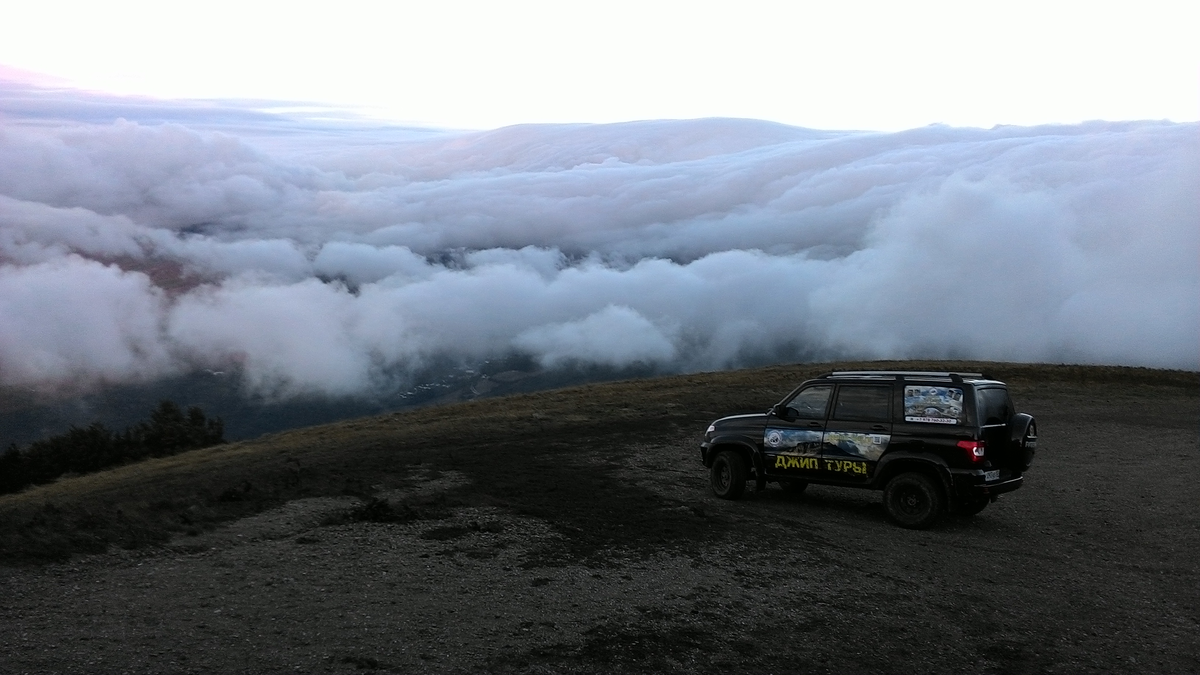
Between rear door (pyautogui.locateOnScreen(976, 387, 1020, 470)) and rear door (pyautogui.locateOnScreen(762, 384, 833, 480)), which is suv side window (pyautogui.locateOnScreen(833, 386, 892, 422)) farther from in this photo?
rear door (pyautogui.locateOnScreen(976, 387, 1020, 470))

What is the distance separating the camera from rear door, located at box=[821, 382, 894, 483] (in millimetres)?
13570

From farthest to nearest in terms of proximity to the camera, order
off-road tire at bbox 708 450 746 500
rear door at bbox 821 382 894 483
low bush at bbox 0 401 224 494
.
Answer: low bush at bbox 0 401 224 494 → off-road tire at bbox 708 450 746 500 → rear door at bbox 821 382 894 483

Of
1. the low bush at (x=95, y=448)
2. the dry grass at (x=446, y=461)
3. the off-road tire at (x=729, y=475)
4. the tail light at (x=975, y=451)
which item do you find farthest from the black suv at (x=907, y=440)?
the low bush at (x=95, y=448)

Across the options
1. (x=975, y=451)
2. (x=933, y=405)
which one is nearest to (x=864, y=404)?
(x=933, y=405)

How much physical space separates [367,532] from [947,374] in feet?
27.1

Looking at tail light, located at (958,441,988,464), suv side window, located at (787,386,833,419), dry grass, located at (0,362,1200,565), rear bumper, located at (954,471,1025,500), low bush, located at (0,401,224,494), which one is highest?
suv side window, located at (787,386,833,419)

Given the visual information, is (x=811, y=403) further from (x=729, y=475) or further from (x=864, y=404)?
(x=729, y=475)

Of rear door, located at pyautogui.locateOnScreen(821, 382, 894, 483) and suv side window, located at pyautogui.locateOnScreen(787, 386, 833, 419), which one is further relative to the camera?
suv side window, located at pyautogui.locateOnScreen(787, 386, 833, 419)

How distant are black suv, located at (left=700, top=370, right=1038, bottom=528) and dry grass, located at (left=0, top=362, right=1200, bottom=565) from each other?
7.95ft

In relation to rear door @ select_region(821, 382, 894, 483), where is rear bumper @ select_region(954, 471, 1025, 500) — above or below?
below

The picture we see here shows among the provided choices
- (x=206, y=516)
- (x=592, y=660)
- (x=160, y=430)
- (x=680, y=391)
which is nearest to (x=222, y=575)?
(x=206, y=516)

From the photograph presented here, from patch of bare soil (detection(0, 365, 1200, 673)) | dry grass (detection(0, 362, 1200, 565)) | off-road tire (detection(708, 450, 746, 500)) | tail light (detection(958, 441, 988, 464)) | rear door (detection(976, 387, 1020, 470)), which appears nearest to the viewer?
patch of bare soil (detection(0, 365, 1200, 673))

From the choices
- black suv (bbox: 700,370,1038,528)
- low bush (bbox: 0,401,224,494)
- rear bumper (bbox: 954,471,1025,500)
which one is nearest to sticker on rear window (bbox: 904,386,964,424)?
black suv (bbox: 700,370,1038,528)

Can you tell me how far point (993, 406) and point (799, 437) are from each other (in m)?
2.77
